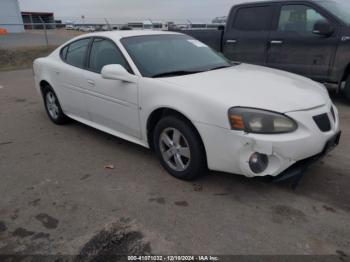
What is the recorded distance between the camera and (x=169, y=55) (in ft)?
13.0

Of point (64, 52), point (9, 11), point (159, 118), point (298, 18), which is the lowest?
point (9, 11)

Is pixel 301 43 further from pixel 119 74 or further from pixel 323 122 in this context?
pixel 119 74

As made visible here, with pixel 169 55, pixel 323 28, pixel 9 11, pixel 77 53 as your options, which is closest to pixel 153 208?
pixel 169 55

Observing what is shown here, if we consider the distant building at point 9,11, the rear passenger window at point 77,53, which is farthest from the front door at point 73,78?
the distant building at point 9,11

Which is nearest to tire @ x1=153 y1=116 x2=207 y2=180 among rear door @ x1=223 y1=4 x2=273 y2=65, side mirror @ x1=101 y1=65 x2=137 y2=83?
side mirror @ x1=101 y1=65 x2=137 y2=83

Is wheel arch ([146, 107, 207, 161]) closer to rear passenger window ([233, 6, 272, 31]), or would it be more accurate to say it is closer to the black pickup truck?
the black pickup truck

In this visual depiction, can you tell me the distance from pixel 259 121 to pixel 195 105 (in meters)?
0.60

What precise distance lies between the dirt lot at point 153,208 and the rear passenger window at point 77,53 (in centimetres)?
126

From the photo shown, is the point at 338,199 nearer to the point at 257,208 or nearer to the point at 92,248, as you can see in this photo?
the point at 257,208

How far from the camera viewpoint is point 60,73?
480cm

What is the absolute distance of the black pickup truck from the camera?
5.86 meters

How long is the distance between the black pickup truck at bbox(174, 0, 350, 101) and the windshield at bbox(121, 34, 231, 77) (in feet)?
8.52

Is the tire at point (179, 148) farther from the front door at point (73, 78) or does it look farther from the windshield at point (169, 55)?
the front door at point (73, 78)

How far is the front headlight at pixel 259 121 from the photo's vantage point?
2.79 meters
